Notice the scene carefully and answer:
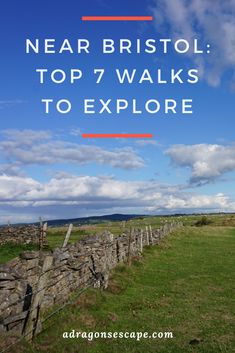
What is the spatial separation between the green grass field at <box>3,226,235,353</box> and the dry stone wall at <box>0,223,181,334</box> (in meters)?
0.72

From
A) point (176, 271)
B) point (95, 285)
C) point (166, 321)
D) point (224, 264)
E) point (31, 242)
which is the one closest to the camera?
point (166, 321)

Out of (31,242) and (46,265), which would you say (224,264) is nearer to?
(31,242)

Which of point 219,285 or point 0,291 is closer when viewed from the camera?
point 0,291

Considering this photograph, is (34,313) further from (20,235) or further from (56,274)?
(20,235)

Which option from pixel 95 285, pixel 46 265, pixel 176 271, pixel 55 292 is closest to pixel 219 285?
pixel 176 271

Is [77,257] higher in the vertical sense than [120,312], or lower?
higher

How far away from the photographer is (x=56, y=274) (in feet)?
55.7

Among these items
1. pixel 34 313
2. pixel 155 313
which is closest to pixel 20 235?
pixel 155 313

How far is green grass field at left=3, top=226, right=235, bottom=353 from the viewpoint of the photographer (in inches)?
498

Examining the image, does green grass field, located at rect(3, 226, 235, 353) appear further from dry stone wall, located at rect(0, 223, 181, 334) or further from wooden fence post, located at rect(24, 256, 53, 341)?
dry stone wall, located at rect(0, 223, 181, 334)

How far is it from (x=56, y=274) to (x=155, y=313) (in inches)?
146

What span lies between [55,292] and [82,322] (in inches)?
99.3

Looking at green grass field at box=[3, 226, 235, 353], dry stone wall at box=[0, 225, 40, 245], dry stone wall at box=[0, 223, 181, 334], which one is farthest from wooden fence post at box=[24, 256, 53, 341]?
dry stone wall at box=[0, 225, 40, 245]

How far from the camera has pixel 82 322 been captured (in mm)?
14367
